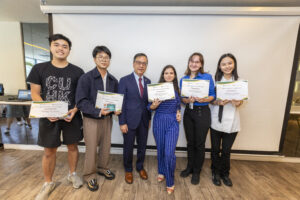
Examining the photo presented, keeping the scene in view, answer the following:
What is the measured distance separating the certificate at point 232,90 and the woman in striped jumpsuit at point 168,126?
519 mm

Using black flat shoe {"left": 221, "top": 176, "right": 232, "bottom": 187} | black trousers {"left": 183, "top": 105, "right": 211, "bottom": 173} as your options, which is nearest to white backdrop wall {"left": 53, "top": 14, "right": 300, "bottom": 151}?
black trousers {"left": 183, "top": 105, "right": 211, "bottom": 173}

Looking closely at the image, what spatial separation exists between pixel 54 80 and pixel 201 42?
7.01 feet

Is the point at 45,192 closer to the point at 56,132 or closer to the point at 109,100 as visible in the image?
the point at 56,132

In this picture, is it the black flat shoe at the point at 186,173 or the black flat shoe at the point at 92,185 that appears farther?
the black flat shoe at the point at 186,173

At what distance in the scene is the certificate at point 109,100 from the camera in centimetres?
163

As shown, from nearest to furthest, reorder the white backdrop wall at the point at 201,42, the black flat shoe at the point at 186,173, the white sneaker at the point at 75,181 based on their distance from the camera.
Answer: the white sneaker at the point at 75,181 < the black flat shoe at the point at 186,173 < the white backdrop wall at the point at 201,42

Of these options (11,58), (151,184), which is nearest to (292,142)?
(151,184)

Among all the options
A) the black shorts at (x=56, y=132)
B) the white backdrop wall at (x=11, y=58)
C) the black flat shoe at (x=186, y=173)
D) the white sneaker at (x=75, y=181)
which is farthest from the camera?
the white backdrop wall at (x=11, y=58)

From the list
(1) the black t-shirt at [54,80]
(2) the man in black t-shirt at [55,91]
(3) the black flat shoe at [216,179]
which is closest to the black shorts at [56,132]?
(2) the man in black t-shirt at [55,91]

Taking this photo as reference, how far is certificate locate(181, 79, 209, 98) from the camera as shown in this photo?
1717 millimetres

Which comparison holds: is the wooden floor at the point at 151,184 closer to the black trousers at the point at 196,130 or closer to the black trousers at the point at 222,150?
the black trousers at the point at 222,150

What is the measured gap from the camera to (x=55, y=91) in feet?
5.21

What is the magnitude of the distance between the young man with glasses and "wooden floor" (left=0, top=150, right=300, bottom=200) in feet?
0.89

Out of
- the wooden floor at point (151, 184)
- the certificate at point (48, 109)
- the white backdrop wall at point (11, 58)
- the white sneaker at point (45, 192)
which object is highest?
the white backdrop wall at point (11, 58)
